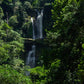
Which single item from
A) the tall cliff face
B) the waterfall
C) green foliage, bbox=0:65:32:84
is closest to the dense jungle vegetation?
green foliage, bbox=0:65:32:84

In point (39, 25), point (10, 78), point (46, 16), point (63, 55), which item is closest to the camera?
point (63, 55)

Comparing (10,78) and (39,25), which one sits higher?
(39,25)

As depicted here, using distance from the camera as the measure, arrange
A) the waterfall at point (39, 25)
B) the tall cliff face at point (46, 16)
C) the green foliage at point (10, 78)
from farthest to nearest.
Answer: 1. the waterfall at point (39, 25)
2. the tall cliff face at point (46, 16)
3. the green foliage at point (10, 78)

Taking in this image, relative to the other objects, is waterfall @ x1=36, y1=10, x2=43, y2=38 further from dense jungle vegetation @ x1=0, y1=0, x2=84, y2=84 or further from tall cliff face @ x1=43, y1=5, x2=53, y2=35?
dense jungle vegetation @ x1=0, y1=0, x2=84, y2=84

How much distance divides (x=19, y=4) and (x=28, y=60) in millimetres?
13984

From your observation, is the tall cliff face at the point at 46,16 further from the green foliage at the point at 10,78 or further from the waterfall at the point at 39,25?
the green foliage at the point at 10,78

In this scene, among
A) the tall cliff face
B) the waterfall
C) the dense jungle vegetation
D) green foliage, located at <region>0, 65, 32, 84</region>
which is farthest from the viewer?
the waterfall

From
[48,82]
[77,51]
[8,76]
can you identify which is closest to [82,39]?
[77,51]

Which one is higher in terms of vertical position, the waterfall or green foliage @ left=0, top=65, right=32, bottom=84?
the waterfall

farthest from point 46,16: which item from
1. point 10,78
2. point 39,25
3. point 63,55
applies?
point 63,55

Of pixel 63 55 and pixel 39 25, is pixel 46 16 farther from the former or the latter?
pixel 63 55

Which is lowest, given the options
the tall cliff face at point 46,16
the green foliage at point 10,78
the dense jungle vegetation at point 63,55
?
the green foliage at point 10,78

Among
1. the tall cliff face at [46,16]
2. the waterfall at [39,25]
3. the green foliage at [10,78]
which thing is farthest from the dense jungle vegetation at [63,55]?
the waterfall at [39,25]

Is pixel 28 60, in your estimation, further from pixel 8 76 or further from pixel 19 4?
pixel 8 76
